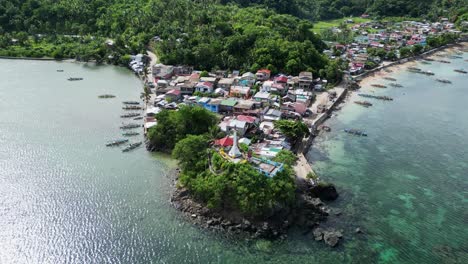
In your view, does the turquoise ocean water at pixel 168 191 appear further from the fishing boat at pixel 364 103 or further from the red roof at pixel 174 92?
the red roof at pixel 174 92

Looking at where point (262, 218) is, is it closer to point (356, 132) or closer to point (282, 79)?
point (356, 132)

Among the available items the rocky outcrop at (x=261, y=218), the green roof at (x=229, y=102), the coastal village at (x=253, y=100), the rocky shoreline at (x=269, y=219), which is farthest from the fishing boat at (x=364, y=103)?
the rocky outcrop at (x=261, y=218)

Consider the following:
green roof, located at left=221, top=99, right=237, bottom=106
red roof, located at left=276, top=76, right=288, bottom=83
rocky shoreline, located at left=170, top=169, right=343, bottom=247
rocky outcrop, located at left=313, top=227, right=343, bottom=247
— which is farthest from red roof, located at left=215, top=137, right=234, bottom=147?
red roof, located at left=276, top=76, right=288, bottom=83

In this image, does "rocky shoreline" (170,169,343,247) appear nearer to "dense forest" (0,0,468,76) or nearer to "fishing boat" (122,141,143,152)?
"fishing boat" (122,141,143,152)

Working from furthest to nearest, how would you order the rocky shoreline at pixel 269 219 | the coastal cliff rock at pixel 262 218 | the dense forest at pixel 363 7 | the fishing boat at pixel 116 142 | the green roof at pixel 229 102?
the dense forest at pixel 363 7
the green roof at pixel 229 102
the fishing boat at pixel 116 142
the coastal cliff rock at pixel 262 218
the rocky shoreline at pixel 269 219

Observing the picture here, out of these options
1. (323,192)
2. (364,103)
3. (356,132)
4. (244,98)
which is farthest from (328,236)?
(364,103)
